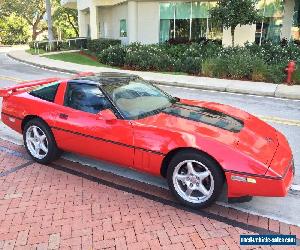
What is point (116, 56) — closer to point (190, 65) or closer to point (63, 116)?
point (190, 65)

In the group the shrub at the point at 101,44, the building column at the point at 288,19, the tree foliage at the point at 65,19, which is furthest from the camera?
the tree foliage at the point at 65,19

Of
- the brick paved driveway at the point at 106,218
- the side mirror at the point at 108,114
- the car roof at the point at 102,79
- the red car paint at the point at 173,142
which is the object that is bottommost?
the brick paved driveway at the point at 106,218

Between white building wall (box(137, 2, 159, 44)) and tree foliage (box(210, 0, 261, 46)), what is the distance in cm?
685

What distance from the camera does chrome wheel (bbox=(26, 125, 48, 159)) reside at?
579 cm

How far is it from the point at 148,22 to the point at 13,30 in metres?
32.0

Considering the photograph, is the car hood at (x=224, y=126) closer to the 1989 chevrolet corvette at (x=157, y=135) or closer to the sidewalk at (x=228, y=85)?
the 1989 chevrolet corvette at (x=157, y=135)

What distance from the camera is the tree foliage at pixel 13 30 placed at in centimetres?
4950

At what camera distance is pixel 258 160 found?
4055 mm

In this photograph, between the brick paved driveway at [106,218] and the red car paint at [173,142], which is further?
the red car paint at [173,142]

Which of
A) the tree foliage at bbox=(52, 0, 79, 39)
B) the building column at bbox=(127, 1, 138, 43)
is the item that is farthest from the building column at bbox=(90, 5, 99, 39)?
the tree foliage at bbox=(52, 0, 79, 39)

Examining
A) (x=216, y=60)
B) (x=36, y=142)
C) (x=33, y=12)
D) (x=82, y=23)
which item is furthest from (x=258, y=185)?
(x=33, y=12)

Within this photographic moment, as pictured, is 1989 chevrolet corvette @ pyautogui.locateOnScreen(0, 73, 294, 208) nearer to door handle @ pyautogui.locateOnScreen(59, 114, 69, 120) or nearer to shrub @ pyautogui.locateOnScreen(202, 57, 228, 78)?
door handle @ pyautogui.locateOnScreen(59, 114, 69, 120)

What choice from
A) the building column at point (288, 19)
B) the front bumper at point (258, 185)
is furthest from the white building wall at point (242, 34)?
the front bumper at point (258, 185)

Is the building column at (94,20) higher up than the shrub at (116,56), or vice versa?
the building column at (94,20)
